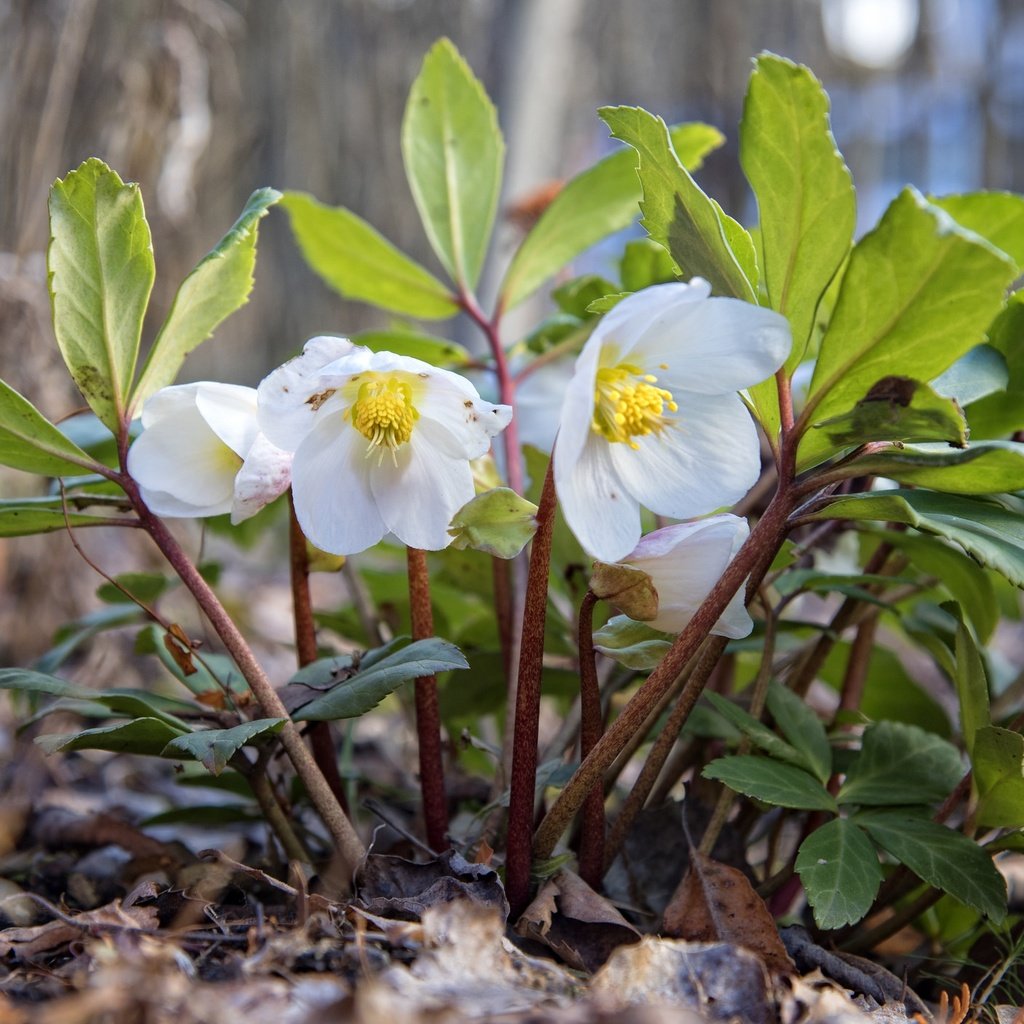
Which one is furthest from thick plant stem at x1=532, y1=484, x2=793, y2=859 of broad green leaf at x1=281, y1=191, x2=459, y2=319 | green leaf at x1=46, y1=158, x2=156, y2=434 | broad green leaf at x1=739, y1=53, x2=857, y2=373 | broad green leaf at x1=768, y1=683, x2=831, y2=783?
broad green leaf at x1=281, y1=191, x2=459, y2=319

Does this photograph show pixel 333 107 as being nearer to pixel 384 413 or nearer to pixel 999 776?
pixel 384 413

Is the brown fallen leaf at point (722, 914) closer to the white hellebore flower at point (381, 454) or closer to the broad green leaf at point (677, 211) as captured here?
the white hellebore flower at point (381, 454)

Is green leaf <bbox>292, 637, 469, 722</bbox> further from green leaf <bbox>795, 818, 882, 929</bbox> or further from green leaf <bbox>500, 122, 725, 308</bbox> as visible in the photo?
green leaf <bbox>500, 122, 725, 308</bbox>

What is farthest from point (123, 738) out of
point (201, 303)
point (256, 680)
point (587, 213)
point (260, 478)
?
point (587, 213)

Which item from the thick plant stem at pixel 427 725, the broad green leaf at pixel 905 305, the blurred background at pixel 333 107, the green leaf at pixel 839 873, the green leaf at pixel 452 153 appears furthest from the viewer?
the blurred background at pixel 333 107

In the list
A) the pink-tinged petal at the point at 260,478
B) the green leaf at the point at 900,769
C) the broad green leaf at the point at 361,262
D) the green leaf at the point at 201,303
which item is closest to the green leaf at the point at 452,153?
the broad green leaf at the point at 361,262
